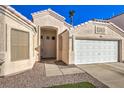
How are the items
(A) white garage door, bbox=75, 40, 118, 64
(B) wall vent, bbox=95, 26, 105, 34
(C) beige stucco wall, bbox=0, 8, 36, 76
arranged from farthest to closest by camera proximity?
(B) wall vent, bbox=95, 26, 105, 34 < (A) white garage door, bbox=75, 40, 118, 64 < (C) beige stucco wall, bbox=0, 8, 36, 76

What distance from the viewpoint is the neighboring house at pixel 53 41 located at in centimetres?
589

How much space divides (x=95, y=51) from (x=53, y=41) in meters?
6.87

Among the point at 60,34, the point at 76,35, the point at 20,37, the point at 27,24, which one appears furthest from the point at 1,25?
the point at 60,34

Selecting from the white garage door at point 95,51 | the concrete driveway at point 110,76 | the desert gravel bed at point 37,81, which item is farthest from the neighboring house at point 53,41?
the concrete driveway at point 110,76

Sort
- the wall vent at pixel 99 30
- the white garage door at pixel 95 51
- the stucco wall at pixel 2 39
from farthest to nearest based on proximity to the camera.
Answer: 1. the wall vent at pixel 99 30
2. the white garage door at pixel 95 51
3. the stucco wall at pixel 2 39

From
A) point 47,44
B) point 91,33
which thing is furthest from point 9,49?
point 47,44

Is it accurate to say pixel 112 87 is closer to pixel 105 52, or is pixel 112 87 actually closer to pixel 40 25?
pixel 105 52

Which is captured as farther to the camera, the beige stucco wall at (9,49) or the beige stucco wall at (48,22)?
the beige stucco wall at (48,22)

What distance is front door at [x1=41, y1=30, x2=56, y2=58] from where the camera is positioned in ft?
46.8

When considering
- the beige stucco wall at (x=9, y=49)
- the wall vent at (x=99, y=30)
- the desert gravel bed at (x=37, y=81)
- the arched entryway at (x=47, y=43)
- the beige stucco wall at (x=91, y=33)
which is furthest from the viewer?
the arched entryway at (x=47, y=43)

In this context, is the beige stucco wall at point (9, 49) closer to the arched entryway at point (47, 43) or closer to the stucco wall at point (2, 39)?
the stucco wall at point (2, 39)

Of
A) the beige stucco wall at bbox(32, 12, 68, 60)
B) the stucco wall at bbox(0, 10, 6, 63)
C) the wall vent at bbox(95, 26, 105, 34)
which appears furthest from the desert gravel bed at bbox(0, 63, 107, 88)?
the beige stucco wall at bbox(32, 12, 68, 60)

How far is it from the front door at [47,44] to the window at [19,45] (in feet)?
22.2

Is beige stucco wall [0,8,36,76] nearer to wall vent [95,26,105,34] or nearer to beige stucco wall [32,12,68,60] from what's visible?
beige stucco wall [32,12,68,60]
